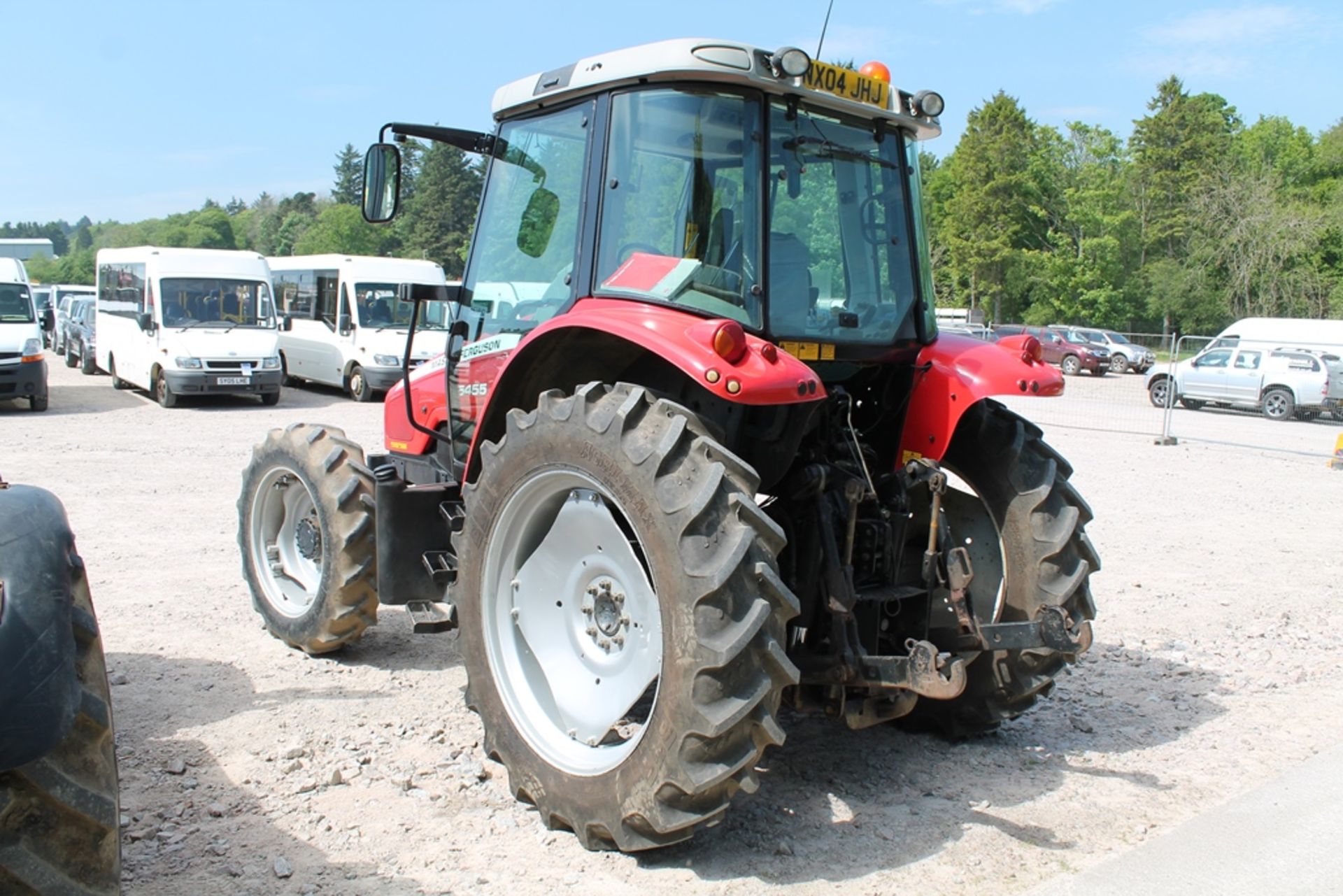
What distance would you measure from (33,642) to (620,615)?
76.5 inches

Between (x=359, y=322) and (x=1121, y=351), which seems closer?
(x=359, y=322)

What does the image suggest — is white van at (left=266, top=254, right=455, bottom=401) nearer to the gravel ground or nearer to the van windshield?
the van windshield

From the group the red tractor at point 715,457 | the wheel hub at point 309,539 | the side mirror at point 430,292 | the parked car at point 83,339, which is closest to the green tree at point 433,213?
the parked car at point 83,339

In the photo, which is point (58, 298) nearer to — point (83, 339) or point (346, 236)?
point (83, 339)

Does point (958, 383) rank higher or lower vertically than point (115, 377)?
higher

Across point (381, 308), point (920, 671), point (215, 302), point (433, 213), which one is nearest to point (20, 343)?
point (215, 302)

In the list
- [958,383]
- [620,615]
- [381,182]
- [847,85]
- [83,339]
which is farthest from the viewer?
[83,339]

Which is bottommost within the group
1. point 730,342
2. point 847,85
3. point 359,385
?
point 359,385

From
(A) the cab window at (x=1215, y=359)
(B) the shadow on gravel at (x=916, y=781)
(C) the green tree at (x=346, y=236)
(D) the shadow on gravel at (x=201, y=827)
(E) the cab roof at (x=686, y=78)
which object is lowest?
(D) the shadow on gravel at (x=201, y=827)

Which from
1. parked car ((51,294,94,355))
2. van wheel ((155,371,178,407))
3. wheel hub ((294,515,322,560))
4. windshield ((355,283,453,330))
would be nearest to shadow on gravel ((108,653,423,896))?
wheel hub ((294,515,322,560))

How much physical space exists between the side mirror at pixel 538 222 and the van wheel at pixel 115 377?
1938cm

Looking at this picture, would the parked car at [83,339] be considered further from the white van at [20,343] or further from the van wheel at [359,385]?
the van wheel at [359,385]

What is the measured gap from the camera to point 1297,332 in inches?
1188

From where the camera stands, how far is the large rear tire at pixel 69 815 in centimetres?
238
